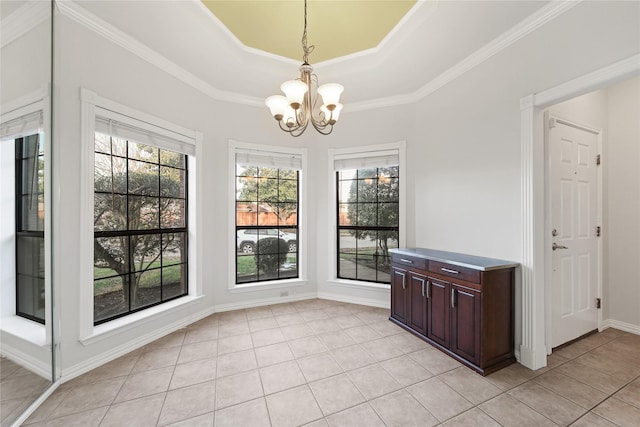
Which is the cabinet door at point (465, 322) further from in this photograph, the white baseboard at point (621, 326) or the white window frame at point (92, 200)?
the white window frame at point (92, 200)

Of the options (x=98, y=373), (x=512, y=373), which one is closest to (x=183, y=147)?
(x=98, y=373)

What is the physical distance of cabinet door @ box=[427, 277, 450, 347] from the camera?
243 cm

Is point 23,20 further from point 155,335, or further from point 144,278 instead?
point 155,335

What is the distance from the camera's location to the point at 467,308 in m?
2.24

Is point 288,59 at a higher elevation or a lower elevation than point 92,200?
higher

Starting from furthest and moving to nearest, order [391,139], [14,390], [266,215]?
1. [266,215]
2. [391,139]
3. [14,390]

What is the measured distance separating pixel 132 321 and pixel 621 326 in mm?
5142

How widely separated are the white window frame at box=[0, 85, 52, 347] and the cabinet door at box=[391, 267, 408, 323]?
10.3 ft

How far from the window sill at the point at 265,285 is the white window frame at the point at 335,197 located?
1.60 ft

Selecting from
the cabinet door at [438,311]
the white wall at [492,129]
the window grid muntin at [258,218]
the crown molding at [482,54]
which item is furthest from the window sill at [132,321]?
the crown molding at [482,54]

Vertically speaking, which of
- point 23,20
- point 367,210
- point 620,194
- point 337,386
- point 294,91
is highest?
point 23,20

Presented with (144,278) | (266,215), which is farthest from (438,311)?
(144,278)

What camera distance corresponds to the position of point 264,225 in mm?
3787

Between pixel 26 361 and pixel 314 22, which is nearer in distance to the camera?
pixel 26 361
